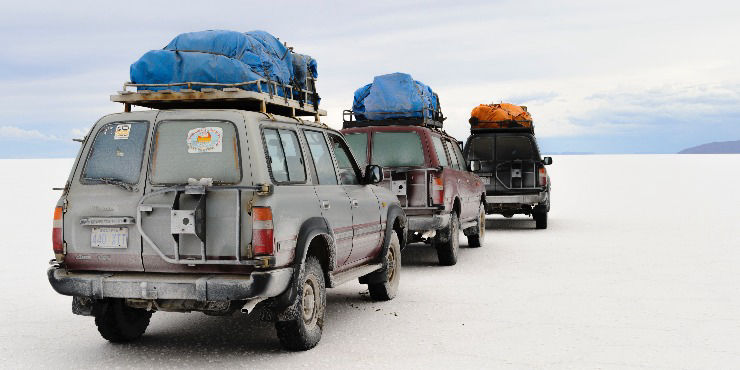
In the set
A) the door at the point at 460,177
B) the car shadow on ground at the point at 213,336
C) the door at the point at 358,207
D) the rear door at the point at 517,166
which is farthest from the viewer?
the rear door at the point at 517,166

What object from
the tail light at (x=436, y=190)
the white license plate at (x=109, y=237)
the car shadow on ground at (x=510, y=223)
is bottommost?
the car shadow on ground at (x=510, y=223)

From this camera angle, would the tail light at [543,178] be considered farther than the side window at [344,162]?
Yes

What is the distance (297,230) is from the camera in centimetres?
664

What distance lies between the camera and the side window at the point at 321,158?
25.0ft

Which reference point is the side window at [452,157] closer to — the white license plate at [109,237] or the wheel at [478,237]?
the wheel at [478,237]

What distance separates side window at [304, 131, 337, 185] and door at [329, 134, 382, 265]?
17 cm

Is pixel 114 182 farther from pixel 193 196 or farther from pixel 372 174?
pixel 372 174

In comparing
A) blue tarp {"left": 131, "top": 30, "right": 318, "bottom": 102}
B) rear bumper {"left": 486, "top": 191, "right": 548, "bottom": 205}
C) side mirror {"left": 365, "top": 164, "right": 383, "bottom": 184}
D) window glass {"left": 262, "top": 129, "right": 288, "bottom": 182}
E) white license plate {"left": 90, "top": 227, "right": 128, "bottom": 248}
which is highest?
blue tarp {"left": 131, "top": 30, "right": 318, "bottom": 102}

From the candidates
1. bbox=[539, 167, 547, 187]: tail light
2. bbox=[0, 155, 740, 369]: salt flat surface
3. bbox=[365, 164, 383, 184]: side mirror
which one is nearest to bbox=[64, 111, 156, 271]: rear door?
bbox=[0, 155, 740, 369]: salt flat surface

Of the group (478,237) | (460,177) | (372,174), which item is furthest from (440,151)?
(372,174)

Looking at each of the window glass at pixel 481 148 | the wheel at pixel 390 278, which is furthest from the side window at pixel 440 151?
the window glass at pixel 481 148

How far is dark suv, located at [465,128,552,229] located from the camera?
18.2 m

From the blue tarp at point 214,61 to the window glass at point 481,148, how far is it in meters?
9.83

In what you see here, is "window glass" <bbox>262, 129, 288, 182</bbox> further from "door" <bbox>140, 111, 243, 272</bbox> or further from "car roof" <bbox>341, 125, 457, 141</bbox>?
"car roof" <bbox>341, 125, 457, 141</bbox>
